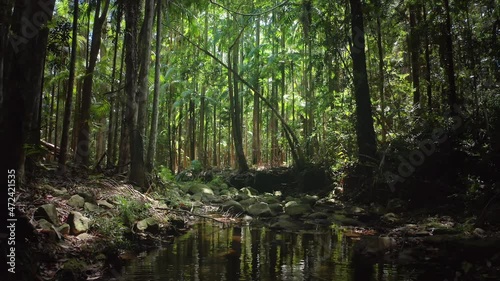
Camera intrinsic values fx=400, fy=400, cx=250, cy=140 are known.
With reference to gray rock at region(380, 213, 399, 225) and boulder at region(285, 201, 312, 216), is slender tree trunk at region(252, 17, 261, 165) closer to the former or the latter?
boulder at region(285, 201, 312, 216)

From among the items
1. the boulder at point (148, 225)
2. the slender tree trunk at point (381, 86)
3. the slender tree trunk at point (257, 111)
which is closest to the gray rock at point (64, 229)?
the boulder at point (148, 225)

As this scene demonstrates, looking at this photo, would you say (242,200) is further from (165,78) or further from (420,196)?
(165,78)

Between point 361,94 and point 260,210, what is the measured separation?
5323mm

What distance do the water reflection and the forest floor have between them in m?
0.47

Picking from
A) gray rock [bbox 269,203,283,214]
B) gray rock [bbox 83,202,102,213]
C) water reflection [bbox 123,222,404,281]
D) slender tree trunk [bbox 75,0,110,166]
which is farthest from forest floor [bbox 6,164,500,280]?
slender tree trunk [bbox 75,0,110,166]

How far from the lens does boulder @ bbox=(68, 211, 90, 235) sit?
6816 mm

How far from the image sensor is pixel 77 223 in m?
6.97

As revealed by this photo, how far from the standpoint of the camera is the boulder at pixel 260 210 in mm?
12781

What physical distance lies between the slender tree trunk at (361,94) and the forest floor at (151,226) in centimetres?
206

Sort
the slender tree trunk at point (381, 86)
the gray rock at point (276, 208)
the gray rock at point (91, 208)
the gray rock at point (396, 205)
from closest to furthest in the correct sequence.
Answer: the gray rock at point (91, 208), the gray rock at point (396, 205), the gray rock at point (276, 208), the slender tree trunk at point (381, 86)

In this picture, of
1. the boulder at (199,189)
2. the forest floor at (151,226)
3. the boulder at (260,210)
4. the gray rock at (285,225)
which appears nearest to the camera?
the forest floor at (151,226)

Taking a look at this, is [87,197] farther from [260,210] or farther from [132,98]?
[260,210]

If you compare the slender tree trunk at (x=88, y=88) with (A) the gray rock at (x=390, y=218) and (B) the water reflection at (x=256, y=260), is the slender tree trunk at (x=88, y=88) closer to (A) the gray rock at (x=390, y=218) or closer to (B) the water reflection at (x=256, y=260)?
(B) the water reflection at (x=256, y=260)

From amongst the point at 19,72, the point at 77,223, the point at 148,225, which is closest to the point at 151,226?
the point at 148,225
